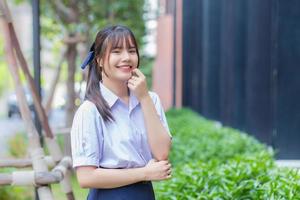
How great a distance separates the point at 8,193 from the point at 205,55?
8.02 meters

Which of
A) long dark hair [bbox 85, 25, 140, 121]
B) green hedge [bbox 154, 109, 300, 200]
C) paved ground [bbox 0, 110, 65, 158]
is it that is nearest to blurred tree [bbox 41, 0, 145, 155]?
paved ground [bbox 0, 110, 65, 158]

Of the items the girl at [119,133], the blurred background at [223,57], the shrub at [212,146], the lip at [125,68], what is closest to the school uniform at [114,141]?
the girl at [119,133]

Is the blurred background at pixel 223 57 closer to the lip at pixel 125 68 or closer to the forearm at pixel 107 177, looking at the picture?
the lip at pixel 125 68

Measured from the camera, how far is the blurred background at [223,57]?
290 inches

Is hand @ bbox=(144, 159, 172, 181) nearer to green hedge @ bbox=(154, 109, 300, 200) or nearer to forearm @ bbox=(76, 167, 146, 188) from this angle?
forearm @ bbox=(76, 167, 146, 188)

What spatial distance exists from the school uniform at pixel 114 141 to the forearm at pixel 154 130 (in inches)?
2.3

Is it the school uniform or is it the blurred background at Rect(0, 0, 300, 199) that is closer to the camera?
the school uniform

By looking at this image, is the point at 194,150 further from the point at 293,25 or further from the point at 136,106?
the point at 136,106

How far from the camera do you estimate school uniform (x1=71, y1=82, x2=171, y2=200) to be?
2.69 metres

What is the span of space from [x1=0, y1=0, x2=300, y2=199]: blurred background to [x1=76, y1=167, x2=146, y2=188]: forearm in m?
2.15

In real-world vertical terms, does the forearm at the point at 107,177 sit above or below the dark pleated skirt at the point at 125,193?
above

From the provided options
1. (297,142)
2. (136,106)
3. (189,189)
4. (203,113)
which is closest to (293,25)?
(297,142)

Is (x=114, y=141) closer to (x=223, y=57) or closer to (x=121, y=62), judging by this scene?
(x=121, y=62)

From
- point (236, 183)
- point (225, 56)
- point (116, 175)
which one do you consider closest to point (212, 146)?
point (236, 183)
